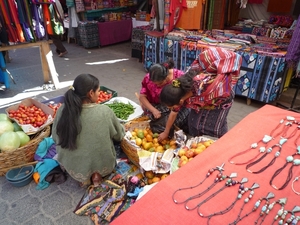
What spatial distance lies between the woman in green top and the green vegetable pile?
865 millimetres

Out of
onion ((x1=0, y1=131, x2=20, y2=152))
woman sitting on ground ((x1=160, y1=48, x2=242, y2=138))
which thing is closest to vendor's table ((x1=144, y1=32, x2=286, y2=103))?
woman sitting on ground ((x1=160, y1=48, x2=242, y2=138))

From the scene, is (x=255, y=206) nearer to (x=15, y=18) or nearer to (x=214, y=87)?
(x=214, y=87)

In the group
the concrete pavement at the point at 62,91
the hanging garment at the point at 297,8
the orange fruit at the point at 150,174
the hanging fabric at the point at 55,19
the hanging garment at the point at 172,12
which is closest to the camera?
the concrete pavement at the point at 62,91

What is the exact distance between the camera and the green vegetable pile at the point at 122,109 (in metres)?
3.33

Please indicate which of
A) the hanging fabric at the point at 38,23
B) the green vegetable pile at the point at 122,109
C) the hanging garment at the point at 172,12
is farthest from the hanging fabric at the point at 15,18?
the hanging garment at the point at 172,12

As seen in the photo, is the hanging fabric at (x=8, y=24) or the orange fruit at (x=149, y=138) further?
the hanging fabric at (x=8, y=24)

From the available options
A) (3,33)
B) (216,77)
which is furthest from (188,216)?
(3,33)

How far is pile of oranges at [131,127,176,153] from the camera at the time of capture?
257 centimetres

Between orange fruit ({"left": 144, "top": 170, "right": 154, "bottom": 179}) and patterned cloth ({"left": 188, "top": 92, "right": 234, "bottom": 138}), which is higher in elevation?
patterned cloth ({"left": 188, "top": 92, "right": 234, "bottom": 138})

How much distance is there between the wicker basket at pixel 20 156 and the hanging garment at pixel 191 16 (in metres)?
4.06

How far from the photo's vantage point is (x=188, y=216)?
1139mm

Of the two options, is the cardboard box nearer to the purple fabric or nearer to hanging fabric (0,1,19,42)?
hanging fabric (0,1,19,42)

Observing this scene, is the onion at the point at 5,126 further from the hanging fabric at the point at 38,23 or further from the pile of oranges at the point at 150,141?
the hanging fabric at the point at 38,23

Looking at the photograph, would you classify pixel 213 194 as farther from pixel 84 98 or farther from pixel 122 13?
pixel 122 13
